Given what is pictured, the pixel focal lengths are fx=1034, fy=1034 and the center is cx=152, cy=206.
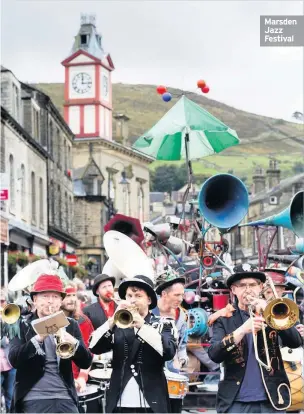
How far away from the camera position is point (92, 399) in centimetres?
891

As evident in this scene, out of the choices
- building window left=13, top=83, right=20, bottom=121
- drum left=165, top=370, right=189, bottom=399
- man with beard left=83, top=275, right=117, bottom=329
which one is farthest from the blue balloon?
building window left=13, top=83, right=20, bottom=121

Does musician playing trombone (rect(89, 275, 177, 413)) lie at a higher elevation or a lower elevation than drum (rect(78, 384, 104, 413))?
higher

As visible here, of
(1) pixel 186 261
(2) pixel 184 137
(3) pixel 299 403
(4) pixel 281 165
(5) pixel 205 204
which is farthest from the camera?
(4) pixel 281 165

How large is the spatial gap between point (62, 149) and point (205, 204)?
37.8 m

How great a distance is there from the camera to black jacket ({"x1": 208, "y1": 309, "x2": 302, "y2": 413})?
674cm

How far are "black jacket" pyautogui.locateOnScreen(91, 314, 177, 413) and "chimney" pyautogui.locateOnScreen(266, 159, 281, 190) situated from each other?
6129cm

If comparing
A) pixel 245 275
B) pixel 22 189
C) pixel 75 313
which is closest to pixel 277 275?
pixel 75 313

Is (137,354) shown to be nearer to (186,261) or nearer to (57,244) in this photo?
(186,261)

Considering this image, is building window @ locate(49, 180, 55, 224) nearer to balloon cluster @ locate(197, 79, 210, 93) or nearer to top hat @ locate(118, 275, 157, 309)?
balloon cluster @ locate(197, 79, 210, 93)

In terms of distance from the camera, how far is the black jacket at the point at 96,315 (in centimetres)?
970

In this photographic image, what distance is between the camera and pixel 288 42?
8.73m

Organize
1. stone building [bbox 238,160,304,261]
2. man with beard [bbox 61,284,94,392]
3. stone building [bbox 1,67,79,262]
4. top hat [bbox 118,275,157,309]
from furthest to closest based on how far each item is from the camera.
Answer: stone building [bbox 238,160,304,261], stone building [bbox 1,67,79,262], man with beard [bbox 61,284,94,392], top hat [bbox 118,275,157,309]

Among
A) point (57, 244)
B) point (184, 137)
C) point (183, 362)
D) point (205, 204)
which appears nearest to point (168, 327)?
point (183, 362)

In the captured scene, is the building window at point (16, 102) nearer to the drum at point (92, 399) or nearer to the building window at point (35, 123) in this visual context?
the building window at point (35, 123)
